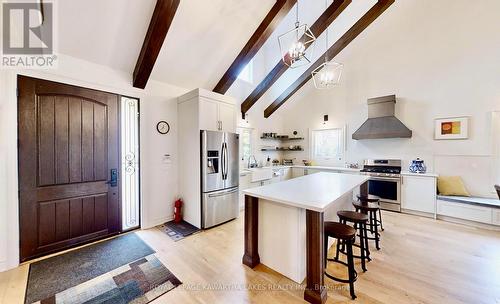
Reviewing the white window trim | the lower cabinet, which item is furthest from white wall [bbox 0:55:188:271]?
the white window trim

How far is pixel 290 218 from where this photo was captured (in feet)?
6.74

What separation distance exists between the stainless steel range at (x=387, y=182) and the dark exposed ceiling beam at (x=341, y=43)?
116 inches

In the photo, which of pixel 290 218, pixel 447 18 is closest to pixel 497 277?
pixel 290 218

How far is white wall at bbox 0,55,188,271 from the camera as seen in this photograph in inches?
87.6

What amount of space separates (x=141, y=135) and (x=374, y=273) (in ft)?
13.1

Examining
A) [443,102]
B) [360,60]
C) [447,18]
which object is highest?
[447,18]

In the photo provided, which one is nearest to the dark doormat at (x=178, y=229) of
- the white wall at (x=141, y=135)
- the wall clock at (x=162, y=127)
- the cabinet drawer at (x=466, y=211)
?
the white wall at (x=141, y=135)

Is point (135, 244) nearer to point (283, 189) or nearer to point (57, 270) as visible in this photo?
point (57, 270)

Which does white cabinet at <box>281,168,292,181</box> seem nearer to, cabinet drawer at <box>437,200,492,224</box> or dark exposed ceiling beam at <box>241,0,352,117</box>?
dark exposed ceiling beam at <box>241,0,352,117</box>

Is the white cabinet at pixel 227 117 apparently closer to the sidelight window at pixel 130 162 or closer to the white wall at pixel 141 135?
the white wall at pixel 141 135

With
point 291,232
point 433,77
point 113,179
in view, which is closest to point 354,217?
point 291,232

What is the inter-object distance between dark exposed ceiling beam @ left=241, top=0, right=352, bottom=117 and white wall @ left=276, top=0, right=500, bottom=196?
1.58 metres

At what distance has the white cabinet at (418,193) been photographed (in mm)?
3891

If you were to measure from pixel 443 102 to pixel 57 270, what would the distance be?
729cm
